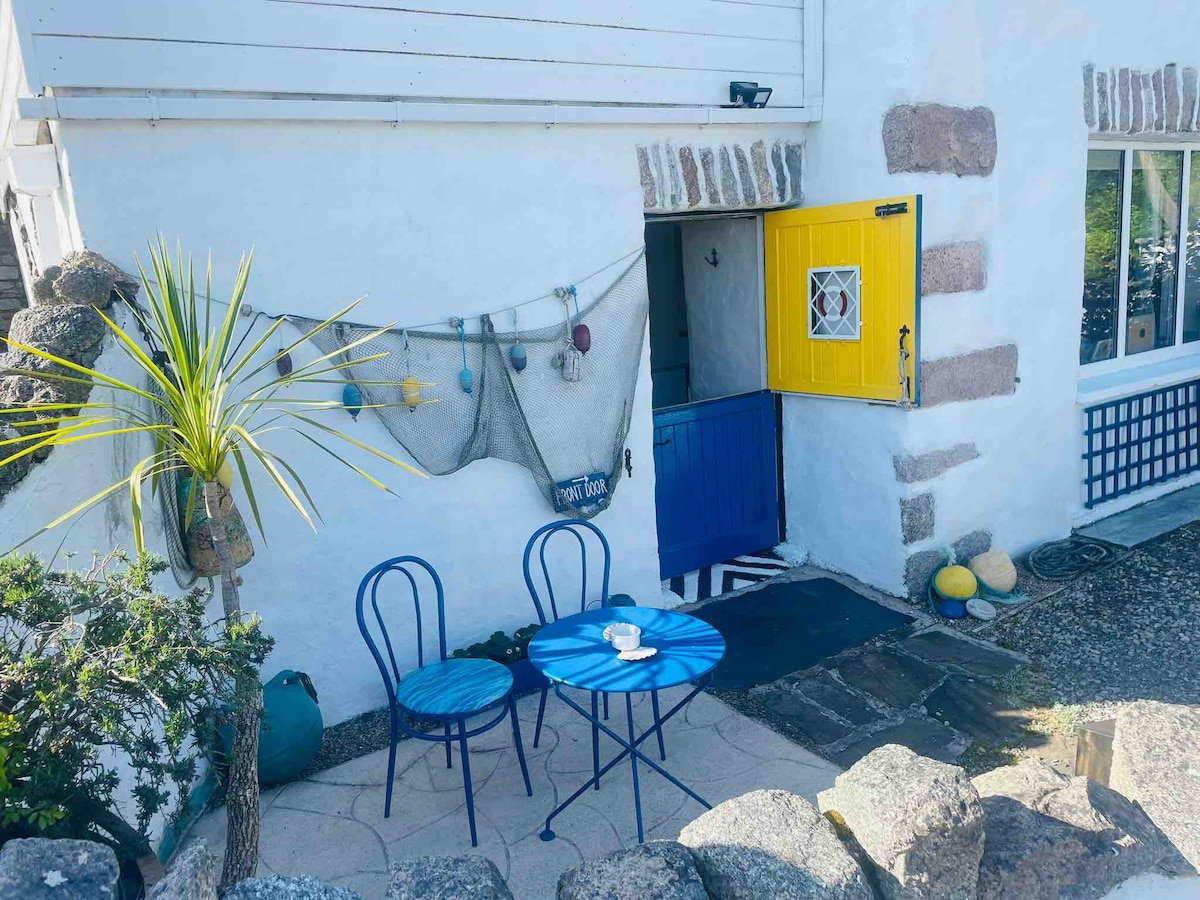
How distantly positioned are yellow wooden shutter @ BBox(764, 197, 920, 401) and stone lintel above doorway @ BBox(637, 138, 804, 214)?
0.21m

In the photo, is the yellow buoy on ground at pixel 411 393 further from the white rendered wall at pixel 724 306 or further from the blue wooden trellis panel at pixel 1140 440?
the blue wooden trellis panel at pixel 1140 440

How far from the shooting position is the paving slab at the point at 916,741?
10.8 ft

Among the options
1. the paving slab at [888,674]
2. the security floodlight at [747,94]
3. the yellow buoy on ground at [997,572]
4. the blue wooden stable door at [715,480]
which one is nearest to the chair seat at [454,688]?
the paving slab at [888,674]

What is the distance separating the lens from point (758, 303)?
201 inches

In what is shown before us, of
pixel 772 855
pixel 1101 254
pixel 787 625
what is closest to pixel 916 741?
pixel 787 625

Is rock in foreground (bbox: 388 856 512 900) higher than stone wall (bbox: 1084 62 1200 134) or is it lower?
lower

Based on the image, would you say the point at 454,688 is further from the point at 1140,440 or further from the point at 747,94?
the point at 1140,440

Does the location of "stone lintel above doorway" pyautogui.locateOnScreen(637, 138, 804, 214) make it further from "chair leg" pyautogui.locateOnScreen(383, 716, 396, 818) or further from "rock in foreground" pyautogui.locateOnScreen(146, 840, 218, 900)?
"rock in foreground" pyautogui.locateOnScreen(146, 840, 218, 900)

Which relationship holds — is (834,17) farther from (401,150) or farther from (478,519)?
(478,519)

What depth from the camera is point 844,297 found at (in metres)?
4.55

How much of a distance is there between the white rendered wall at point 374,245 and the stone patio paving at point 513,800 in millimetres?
517

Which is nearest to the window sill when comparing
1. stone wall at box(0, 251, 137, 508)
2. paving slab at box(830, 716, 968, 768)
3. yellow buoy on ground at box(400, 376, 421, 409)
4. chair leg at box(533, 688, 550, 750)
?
paving slab at box(830, 716, 968, 768)

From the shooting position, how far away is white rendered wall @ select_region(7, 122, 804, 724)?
123 inches

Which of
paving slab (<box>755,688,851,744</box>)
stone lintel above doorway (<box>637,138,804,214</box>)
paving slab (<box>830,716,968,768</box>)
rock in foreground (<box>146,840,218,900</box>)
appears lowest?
paving slab (<box>830,716,968,768</box>)
